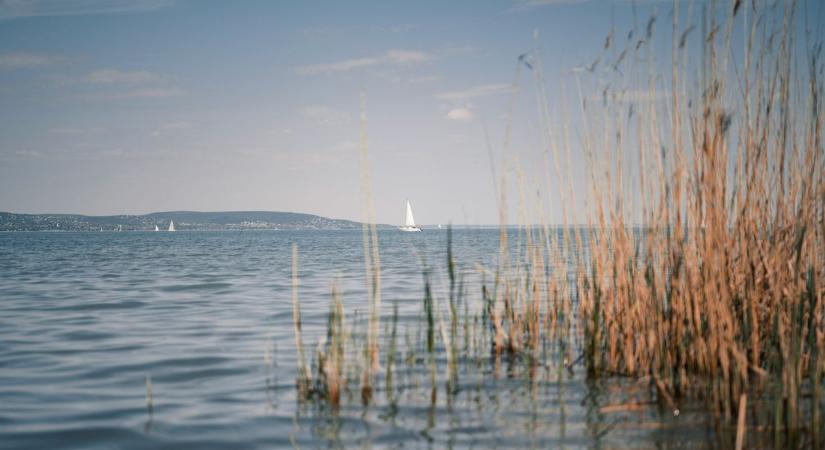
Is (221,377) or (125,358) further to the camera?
(125,358)

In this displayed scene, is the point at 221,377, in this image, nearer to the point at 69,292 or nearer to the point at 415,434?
the point at 415,434

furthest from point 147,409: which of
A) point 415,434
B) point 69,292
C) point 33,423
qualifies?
point 69,292

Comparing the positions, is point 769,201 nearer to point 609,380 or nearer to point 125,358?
point 609,380

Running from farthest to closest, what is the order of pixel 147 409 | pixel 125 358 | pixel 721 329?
pixel 125 358
pixel 147 409
pixel 721 329

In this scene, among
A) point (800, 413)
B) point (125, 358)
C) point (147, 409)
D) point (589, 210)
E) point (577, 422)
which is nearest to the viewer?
point (800, 413)

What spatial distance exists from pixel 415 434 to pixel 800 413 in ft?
6.08

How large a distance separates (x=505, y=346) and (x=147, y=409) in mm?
2746

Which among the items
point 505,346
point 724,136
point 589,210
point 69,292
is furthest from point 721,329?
point 69,292

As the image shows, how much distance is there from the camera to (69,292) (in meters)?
12.5

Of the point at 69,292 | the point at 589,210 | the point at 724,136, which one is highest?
the point at 724,136

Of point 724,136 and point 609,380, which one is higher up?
point 724,136

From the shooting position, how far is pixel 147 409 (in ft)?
13.7

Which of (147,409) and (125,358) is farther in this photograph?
(125,358)

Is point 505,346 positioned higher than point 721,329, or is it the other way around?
point 721,329
